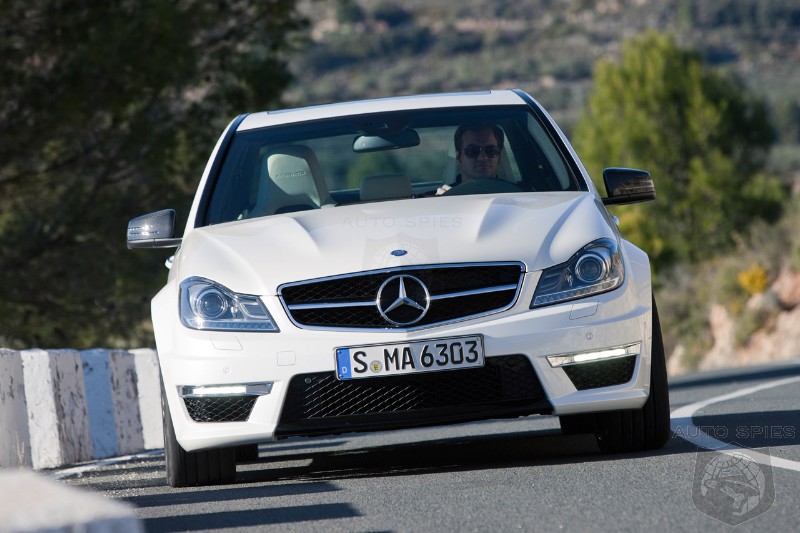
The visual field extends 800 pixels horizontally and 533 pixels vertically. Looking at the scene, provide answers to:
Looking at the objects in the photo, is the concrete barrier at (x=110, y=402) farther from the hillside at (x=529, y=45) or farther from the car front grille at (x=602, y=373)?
the hillside at (x=529, y=45)

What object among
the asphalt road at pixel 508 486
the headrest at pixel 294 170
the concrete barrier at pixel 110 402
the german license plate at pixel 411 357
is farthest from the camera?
the concrete barrier at pixel 110 402

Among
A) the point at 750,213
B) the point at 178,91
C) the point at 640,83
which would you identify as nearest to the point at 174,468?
the point at 178,91

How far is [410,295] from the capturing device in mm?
5930

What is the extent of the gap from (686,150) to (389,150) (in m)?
56.1

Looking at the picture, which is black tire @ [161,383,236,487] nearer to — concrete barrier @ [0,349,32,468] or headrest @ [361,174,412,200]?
headrest @ [361,174,412,200]

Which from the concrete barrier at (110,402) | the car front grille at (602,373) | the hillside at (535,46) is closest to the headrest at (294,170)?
the car front grille at (602,373)

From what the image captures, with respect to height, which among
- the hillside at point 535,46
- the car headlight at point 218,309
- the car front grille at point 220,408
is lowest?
the hillside at point 535,46

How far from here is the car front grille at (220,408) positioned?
606 centimetres

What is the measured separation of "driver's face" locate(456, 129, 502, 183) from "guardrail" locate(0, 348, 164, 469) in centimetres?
289

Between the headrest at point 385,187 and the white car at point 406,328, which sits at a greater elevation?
the headrest at point 385,187

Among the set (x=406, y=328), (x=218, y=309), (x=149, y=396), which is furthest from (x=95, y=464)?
(x=406, y=328)

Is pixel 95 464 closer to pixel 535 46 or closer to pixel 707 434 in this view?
pixel 707 434

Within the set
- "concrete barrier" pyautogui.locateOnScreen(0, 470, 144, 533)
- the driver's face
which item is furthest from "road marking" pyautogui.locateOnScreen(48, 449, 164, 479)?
"concrete barrier" pyautogui.locateOnScreen(0, 470, 144, 533)

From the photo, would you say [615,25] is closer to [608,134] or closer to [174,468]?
[608,134]
